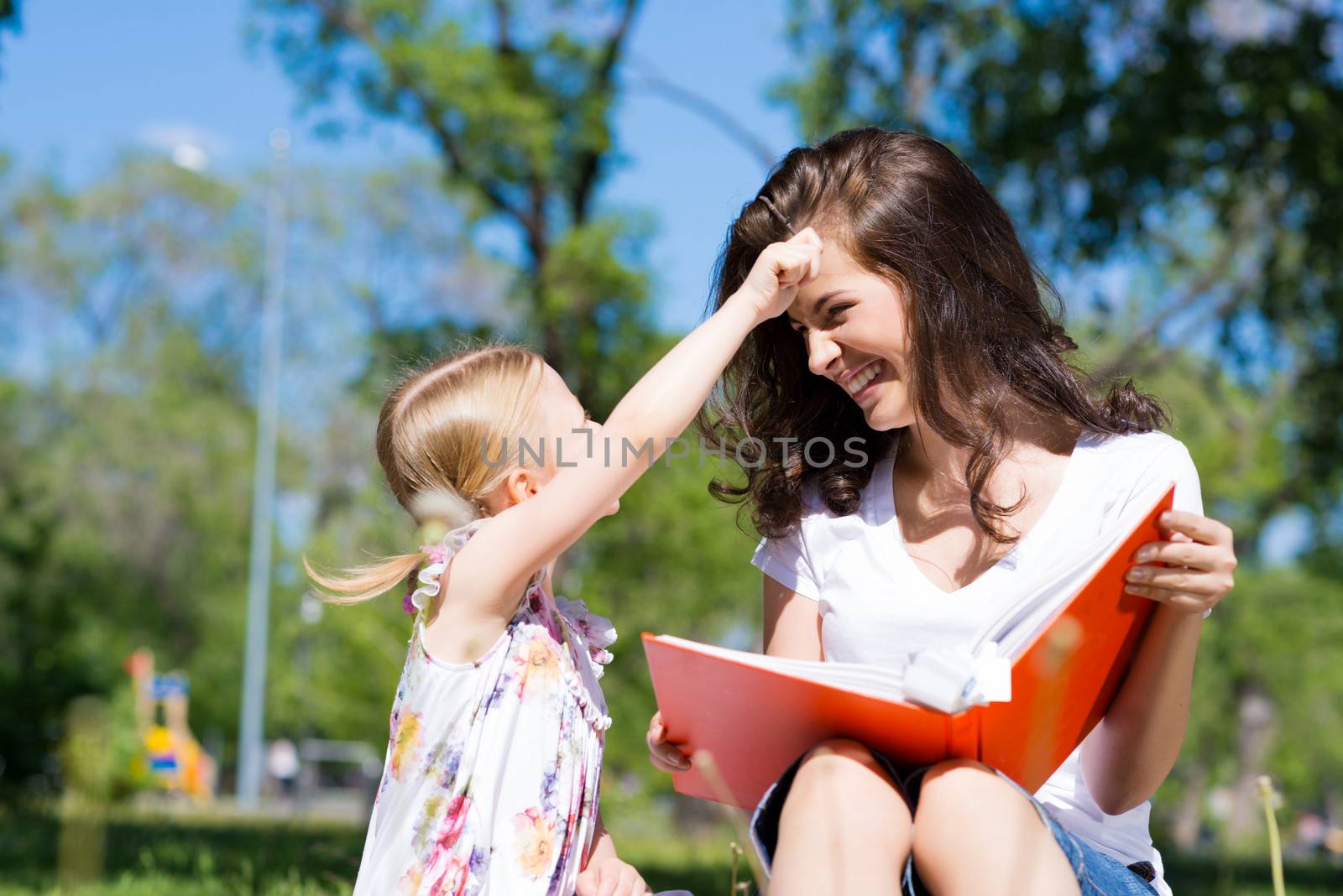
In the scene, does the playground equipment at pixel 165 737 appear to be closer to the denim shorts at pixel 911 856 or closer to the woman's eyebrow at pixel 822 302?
the woman's eyebrow at pixel 822 302

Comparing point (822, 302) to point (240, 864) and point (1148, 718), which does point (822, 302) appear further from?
point (240, 864)

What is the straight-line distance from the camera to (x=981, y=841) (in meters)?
1.48

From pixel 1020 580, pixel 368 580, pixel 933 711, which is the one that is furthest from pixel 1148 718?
pixel 368 580

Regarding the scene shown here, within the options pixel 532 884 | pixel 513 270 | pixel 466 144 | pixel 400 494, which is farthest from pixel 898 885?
pixel 513 270

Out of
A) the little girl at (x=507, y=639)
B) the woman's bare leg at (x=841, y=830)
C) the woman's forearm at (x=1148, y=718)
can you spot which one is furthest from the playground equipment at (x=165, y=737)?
→ the woman's bare leg at (x=841, y=830)

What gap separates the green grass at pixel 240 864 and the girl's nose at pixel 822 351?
1513 mm

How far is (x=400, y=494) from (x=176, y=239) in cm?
2657

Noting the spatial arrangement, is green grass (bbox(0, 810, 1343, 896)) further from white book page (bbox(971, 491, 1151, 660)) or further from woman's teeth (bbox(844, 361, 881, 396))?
white book page (bbox(971, 491, 1151, 660))

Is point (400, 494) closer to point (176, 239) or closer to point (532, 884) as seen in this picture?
point (532, 884)

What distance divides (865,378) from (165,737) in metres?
19.9

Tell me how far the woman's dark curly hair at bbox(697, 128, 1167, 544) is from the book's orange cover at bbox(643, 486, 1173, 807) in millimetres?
410

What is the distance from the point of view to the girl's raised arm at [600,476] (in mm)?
1812

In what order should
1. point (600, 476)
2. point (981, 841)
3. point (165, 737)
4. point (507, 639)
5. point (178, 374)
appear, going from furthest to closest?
point (178, 374) → point (165, 737) → point (507, 639) → point (600, 476) → point (981, 841)

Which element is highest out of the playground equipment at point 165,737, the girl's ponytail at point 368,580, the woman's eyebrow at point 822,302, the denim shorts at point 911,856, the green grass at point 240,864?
the woman's eyebrow at point 822,302
